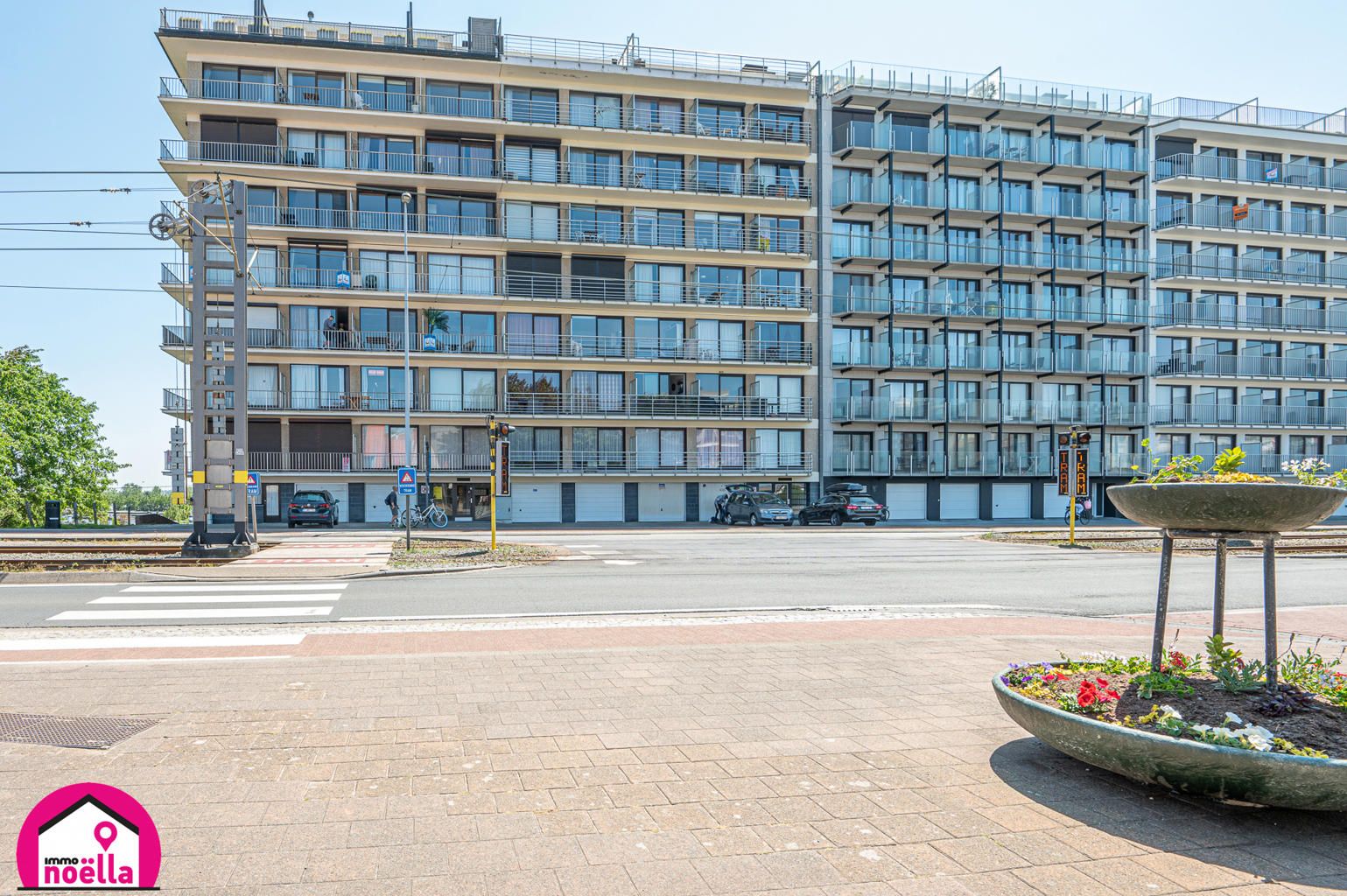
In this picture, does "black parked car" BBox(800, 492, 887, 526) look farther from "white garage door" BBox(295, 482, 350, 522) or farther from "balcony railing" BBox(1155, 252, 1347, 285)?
"balcony railing" BBox(1155, 252, 1347, 285)

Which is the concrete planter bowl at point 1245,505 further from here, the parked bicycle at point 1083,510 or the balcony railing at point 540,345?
the balcony railing at point 540,345

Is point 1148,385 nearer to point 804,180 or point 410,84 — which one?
point 804,180

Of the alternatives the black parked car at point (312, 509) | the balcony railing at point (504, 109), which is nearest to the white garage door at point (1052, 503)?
the balcony railing at point (504, 109)

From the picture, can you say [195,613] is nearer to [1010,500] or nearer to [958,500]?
[958,500]

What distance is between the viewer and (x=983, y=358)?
47.9 m

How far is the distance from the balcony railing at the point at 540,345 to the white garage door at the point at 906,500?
8368 millimetres

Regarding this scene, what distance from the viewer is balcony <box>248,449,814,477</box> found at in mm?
40750

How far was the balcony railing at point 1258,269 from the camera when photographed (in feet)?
168

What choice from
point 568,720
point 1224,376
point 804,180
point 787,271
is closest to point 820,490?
point 787,271

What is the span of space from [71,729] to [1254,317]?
202 feet

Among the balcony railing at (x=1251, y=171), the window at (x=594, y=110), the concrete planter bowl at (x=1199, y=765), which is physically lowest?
the concrete planter bowl at (x=1199, y=765)

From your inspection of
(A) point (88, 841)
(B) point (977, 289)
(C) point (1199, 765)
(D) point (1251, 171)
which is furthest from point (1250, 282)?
(A) point (88, 841)

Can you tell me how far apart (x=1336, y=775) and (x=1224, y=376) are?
5615 centimetres

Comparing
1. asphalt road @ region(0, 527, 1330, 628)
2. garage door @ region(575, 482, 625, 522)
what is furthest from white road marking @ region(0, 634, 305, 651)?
garage door @ region(575, 482, 625, 522)
